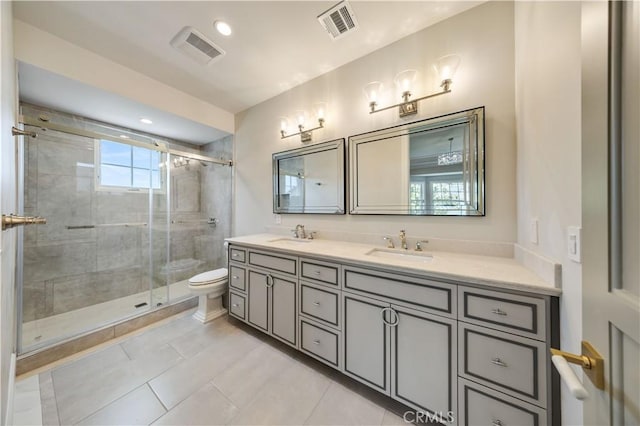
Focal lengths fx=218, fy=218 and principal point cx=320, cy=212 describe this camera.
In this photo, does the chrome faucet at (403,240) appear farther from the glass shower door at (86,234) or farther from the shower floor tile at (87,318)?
the glass shower door at (86,234)

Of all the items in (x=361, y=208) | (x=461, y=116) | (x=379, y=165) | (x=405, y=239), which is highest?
(x=461, y=116)

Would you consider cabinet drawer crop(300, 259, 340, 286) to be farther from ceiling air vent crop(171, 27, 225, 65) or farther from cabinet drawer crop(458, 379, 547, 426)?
ceiling air vent crop(171, 27, 225, 65)

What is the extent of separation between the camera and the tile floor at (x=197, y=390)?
4.19 feet

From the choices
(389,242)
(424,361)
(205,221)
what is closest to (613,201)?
(424,361)

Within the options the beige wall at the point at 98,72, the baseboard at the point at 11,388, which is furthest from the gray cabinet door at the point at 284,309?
the beige wall at the point at 98,72

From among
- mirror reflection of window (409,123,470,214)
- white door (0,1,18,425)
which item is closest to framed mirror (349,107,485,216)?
mirror reflection of window (409,123,470,214)

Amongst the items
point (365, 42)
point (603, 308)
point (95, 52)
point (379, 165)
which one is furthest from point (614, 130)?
point (95, 52)

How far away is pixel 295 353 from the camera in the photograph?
1832 mm

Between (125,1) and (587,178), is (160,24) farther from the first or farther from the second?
(587,178)

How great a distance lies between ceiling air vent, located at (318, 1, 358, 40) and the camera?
4.98ft

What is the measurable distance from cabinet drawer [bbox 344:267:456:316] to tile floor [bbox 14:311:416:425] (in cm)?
72

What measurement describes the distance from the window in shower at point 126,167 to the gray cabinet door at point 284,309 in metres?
2.45

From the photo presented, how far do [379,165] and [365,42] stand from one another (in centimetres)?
103

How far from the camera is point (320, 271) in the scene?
158cm
